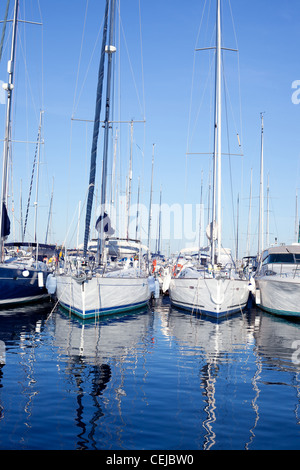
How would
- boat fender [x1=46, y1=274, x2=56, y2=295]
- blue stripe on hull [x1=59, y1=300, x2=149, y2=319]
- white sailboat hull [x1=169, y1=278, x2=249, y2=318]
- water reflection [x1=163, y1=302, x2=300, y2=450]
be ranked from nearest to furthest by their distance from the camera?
1. water reflection [x1=163, y1=302, x2=300, y2=450]
2. blue stripe on hull [x1=59, y1=300, x2=149, y2=319]
3. white sailboat hull [x1=169, y1=278, x2=249, y2=318]
4. boat fender [x1=46, y1=274, x2=56, y2=295]

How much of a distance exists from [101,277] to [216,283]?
476 centimetres

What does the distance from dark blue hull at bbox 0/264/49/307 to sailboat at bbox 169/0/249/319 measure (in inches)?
277

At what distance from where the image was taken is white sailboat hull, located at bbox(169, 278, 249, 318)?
19.6 meters

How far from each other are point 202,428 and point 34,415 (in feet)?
8.51

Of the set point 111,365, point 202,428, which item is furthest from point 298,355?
point 202,428

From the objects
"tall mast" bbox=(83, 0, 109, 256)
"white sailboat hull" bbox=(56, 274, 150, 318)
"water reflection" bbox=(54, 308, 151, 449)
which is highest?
"tall mast" bbox=(83, 0, 109, 256)

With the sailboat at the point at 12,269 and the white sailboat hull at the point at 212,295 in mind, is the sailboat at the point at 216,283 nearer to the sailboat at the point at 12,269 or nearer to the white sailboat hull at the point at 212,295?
the white sailboat hull at the point at 212,295

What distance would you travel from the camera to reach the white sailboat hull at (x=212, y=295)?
1959 cm

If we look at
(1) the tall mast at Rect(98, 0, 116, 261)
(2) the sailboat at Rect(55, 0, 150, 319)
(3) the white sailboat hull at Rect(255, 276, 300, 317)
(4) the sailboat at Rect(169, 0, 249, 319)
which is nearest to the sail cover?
(2) the sailboat at Rect(55, 0, 150, 319)

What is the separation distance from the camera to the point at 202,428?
6.90 m

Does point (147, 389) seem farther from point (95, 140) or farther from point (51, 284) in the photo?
point (51, 284)

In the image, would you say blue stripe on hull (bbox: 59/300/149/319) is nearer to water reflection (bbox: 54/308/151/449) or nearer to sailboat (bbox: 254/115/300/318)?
water reflection (bbox: 54/308/151/449)

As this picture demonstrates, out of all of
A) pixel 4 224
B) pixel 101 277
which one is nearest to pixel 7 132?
pixel 4 224
